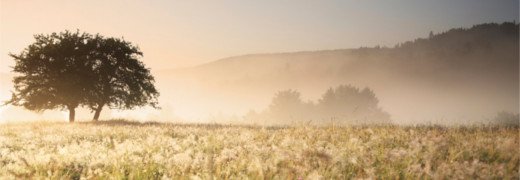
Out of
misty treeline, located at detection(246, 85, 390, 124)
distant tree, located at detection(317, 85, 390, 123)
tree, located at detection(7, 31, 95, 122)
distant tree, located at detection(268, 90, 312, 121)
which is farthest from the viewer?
distant tree, located at detection(268, 90, 312, 121)

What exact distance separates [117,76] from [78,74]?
263 centimetres

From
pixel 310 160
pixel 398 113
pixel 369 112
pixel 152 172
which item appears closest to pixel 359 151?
pixel 310 160

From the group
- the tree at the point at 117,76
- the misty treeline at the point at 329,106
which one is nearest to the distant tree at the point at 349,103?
the misty treeline at the point at 329,106

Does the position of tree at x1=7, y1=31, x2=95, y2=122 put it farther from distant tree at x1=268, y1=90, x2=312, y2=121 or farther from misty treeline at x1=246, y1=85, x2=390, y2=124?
distant tree at x1=268, y1=90, x2=312, y2=121

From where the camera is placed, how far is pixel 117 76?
3419cm

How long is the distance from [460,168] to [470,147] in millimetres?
2083

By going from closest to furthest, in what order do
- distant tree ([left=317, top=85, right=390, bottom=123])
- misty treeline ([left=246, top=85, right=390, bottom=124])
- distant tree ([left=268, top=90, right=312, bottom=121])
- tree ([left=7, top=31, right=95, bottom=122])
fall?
tree ([left=7, top=31, right=95, bottom=122]) → distant tree ([left=317, top=85, right=390, bottom=123]) → misty treeline ([left=246, top=85, right=390, bottom=124]) → distant tree ([left=268, top=90, right=312, bottom=121])

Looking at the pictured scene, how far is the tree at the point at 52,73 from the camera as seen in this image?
32688 mm

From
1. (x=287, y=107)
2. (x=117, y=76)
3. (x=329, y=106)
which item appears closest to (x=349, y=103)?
(x=329, y=106)

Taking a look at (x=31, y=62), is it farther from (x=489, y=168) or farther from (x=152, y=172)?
(x=489, y=168)

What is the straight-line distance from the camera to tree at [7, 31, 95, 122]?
1287 inches

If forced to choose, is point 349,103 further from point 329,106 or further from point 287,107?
point 287,107

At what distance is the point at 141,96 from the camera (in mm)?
35625

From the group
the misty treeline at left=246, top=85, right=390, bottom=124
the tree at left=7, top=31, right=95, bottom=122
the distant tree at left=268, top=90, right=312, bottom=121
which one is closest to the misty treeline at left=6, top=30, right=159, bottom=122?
the tree at left=7, top=31, right=95, bottom=122
